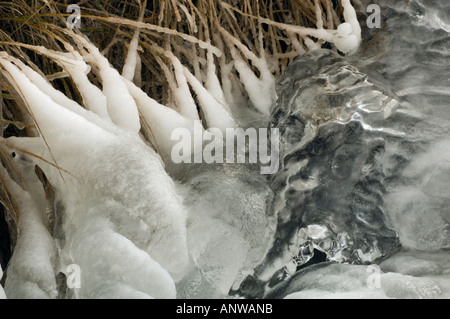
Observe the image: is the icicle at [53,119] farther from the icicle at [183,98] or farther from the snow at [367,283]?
the snow at [367,283]

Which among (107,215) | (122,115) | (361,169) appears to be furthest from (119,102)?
(361,169)

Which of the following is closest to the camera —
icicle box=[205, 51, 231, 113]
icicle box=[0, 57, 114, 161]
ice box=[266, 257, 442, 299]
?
ice box=[266, 257, 442, 299]

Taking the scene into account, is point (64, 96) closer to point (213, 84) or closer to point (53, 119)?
point (53, 119)

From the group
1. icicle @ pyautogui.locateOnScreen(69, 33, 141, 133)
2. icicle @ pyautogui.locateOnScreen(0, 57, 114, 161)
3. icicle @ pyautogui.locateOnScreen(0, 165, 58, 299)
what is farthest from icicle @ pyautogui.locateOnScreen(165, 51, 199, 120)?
icicle @ pyautogui.locateOnScreen(0, 165, 58, 299)

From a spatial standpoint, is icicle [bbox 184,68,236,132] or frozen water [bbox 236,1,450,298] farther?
icicle [bbox 184,68,236,132]

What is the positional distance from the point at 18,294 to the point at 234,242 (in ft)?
1.23

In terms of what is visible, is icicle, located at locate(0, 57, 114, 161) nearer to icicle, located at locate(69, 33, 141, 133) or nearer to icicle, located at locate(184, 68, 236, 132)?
icicle, located at locate(69, 33, 141, 133)

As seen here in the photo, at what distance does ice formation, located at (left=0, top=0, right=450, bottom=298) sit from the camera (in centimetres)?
97

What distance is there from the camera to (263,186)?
3.72ft

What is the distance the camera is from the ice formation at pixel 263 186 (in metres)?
0.97

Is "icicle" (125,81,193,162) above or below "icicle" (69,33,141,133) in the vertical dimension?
below

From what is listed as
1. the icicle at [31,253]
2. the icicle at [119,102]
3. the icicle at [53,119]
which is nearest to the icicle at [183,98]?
the icicle at [119,102]

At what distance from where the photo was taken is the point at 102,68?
1144mm
